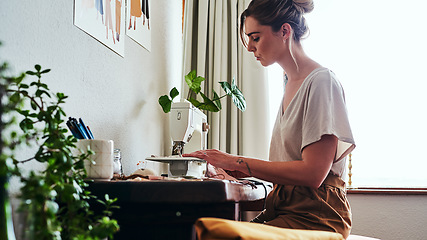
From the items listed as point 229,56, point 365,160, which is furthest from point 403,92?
point 229,56

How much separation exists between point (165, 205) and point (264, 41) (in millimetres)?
906

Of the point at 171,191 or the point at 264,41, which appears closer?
the point at 171,191

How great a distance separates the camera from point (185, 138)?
204cm

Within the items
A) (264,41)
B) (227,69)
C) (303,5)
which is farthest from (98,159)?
(227,69)

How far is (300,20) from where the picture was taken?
1757 mm

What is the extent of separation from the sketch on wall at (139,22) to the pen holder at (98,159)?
0.86 metres

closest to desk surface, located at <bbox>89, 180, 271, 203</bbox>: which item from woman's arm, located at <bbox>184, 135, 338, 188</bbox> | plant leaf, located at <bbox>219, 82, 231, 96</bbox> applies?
woman's arm, located at <bbox>184, 135, 338, 188</bbox>

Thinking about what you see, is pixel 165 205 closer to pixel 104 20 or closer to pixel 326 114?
pixel 326 114

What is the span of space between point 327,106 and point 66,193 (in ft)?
3.21

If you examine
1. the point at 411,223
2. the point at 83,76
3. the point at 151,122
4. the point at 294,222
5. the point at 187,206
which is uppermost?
the point at 83,76

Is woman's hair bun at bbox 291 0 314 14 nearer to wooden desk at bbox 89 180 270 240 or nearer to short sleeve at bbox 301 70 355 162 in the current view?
short sleeve at bbox 301 70 355 162

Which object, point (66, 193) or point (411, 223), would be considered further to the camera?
point (411, 223)

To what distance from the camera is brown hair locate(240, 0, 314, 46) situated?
67.8 inches

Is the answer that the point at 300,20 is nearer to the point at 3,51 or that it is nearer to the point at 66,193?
the point at 3,51
